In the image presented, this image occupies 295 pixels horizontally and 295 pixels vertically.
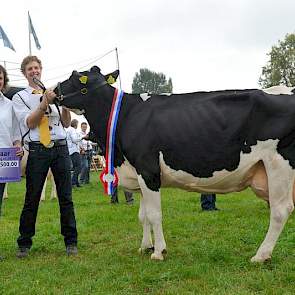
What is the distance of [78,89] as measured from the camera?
6129mm

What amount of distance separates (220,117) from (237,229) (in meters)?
2.66

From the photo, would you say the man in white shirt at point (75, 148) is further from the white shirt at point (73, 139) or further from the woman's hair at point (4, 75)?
the woman's hair at point (4, 75)

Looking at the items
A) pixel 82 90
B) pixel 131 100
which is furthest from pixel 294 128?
pixel 82 90

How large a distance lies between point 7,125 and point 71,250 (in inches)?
72.1

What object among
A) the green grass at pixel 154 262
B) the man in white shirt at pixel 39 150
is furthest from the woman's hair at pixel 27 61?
the green grass at pixel 154 262

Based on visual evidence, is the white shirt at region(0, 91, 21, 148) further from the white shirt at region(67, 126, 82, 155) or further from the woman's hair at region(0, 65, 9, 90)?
the white shirt at region(67, 126, 82, 155)

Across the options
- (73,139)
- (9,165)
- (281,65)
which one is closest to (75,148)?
(73,139)

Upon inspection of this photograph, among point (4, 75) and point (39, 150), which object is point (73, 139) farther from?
point (39, 150)

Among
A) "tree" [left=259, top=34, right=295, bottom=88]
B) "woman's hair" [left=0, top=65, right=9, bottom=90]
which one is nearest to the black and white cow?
"woman's hair" [left=0, top=65, right=9, bottom=90]

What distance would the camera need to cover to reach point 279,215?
5.49 metres

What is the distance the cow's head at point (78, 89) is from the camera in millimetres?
6094

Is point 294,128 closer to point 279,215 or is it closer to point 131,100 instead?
point 279,215

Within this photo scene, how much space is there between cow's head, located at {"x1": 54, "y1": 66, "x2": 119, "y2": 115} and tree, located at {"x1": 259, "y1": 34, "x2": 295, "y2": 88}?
53458mm

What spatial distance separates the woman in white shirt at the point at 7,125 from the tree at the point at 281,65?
176 ft
